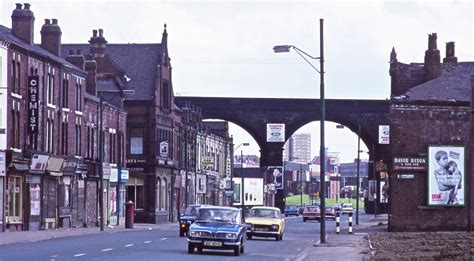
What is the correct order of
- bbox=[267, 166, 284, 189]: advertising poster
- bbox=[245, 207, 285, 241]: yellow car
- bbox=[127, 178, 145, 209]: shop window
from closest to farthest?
1. bbox=[245, 207, 285, 241]: yellow car
2. bbox=[127, 178, 145, 209]: shop window
3. bbox=[267, 166, 284, 189]: advertising poster

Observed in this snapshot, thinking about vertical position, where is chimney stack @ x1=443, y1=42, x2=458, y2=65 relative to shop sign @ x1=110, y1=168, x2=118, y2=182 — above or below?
above

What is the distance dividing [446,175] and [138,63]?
132 ft

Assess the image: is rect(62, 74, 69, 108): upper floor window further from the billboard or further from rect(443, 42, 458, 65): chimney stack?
the billboard

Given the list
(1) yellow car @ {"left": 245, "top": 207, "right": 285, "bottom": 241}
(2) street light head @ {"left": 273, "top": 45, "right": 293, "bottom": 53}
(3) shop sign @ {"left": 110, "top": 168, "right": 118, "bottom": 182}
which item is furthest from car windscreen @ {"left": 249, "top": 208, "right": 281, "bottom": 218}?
(3) shop sign @ {"left": 110, "top": 168, "right": 118, "bottom": 182}

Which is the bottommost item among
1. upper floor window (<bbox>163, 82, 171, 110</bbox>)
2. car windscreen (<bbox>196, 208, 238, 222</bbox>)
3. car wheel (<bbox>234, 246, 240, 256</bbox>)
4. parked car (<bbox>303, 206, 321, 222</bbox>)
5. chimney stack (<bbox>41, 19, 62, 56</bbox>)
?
parked car (<bbox>303, 206, 321, 222</bbox>)

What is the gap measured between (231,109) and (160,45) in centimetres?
2968

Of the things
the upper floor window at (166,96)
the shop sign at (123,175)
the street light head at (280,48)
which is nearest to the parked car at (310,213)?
the upper floor window at (166,96)

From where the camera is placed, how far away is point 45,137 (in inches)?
2697

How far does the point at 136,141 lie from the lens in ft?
319

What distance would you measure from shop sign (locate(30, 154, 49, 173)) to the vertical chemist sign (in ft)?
8.85

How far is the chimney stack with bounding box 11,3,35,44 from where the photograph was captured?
6781cm

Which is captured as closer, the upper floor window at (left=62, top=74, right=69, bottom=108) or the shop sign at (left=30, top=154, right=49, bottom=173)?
the shop sign at (left=30, top=154, right=49, bottom=173)

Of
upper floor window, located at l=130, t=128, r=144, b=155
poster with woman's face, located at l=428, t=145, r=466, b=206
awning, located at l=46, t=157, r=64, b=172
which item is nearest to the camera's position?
poster with woman's face, located at l=428, t=145, r=466, b=206

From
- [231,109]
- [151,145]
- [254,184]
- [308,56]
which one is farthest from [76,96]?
[254,184]
